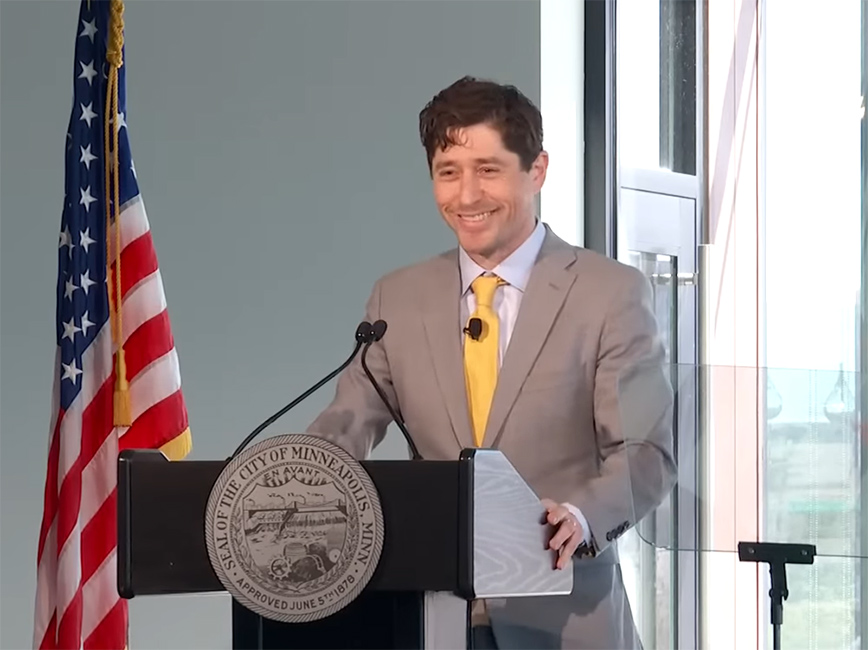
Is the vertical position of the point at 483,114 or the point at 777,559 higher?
the point at 483,114

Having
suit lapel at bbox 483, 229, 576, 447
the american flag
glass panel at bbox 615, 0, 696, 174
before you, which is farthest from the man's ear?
glass panel at bbox 615, 0, 696, 174

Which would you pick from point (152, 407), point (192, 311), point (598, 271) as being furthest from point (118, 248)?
point (598, 271)

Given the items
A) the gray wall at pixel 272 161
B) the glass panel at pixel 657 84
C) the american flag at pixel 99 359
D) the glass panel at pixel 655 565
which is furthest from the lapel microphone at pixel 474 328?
the glass panel at pixel 657 84

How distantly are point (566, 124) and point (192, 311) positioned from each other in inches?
51.5

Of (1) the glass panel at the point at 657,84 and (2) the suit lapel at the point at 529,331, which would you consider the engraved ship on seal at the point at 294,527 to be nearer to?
(2) the suit lapel at the point at 529,331

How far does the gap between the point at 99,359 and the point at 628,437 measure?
1.53m

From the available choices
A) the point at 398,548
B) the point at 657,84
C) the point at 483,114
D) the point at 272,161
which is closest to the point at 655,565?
the point at 483,114

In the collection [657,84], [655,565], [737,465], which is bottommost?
[655,565]

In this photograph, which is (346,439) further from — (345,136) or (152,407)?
(345,136)

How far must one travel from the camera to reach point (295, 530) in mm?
1544

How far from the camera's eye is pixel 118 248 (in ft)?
10.0

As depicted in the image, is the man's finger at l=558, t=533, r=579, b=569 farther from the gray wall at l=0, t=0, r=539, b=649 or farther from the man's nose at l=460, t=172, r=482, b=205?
the gray wall at l=0, t=0, r=539, b=649

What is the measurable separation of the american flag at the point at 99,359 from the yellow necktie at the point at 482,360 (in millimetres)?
980

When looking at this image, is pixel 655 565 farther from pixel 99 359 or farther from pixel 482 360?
pixel 99 359
